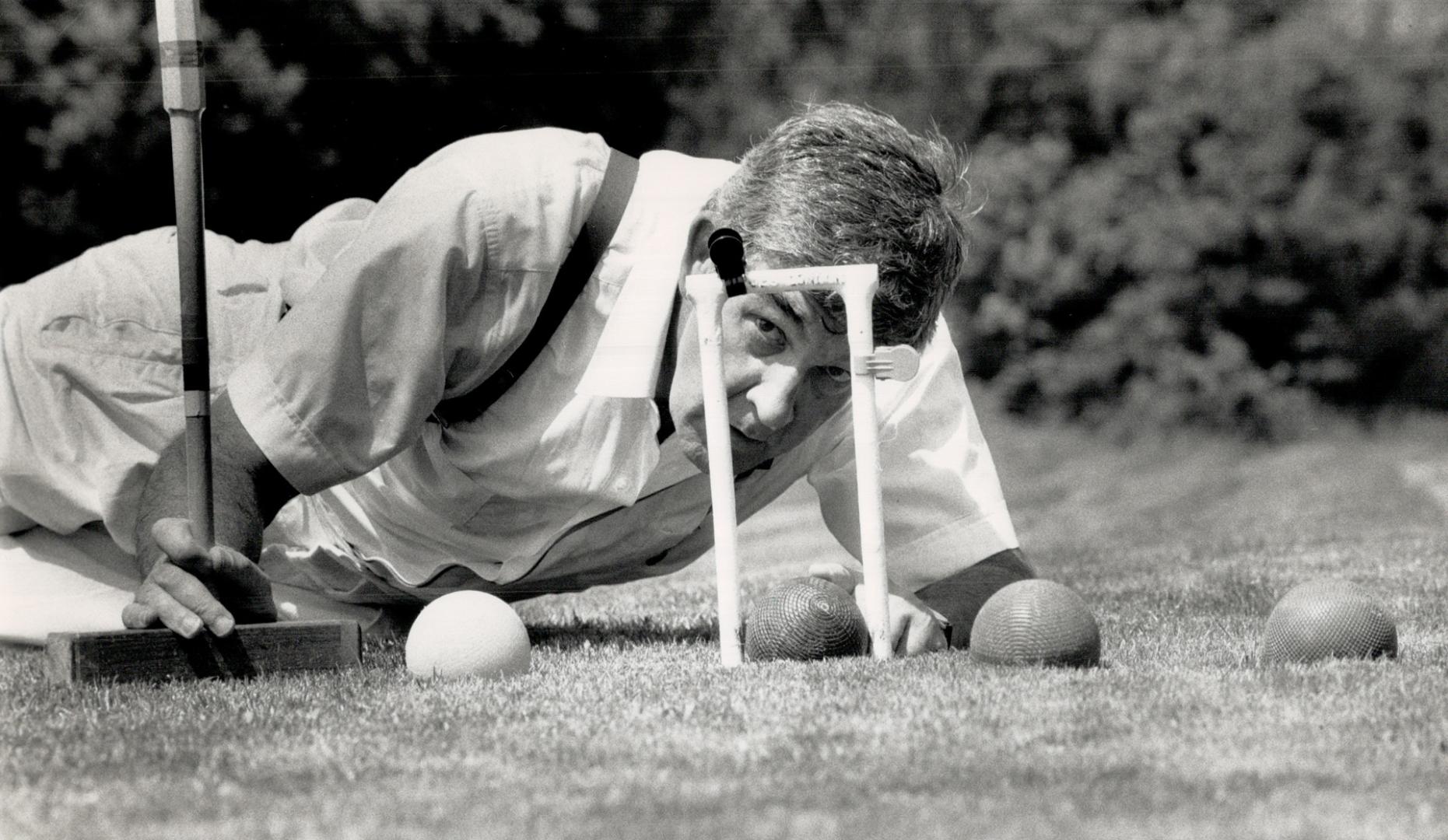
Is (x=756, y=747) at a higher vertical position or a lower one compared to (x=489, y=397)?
lower

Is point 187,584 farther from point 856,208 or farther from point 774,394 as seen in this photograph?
point 856,208

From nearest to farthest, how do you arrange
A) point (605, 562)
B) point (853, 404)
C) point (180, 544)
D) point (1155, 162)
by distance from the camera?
point (180, 544) < point (853, 404) < point (605, 562) < point (1155, 162)

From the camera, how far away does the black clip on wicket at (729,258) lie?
3092 mm

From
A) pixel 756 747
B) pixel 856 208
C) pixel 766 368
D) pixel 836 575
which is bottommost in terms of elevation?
pixel 836 575

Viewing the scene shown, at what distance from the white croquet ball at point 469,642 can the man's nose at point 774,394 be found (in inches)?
24.8

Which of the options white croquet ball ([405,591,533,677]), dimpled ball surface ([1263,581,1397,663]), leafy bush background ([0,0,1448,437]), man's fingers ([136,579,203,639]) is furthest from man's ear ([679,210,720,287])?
leafy bush background ([0,0,1448,437])

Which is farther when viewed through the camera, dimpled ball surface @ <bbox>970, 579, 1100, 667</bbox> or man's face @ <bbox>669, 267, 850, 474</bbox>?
man's face @ <bbox>669, 267, 850, 474</bbox>

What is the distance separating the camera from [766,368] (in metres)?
3.31

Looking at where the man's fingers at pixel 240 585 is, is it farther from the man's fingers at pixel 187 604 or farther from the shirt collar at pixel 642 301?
the shirt collar at pixel 642 301

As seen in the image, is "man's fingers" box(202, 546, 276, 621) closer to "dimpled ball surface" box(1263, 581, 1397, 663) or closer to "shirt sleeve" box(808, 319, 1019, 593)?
"shirt sleeve" box(808, 319, 1019, 593)

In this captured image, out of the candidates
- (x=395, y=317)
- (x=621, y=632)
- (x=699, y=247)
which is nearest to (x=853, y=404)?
(x=699, y=247)

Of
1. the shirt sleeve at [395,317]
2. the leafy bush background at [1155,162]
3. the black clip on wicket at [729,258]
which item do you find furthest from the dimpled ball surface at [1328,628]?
the leafy bush background at [1155,162]

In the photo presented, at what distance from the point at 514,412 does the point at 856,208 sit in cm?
89

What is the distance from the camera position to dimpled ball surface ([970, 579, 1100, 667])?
3145 millimetres
